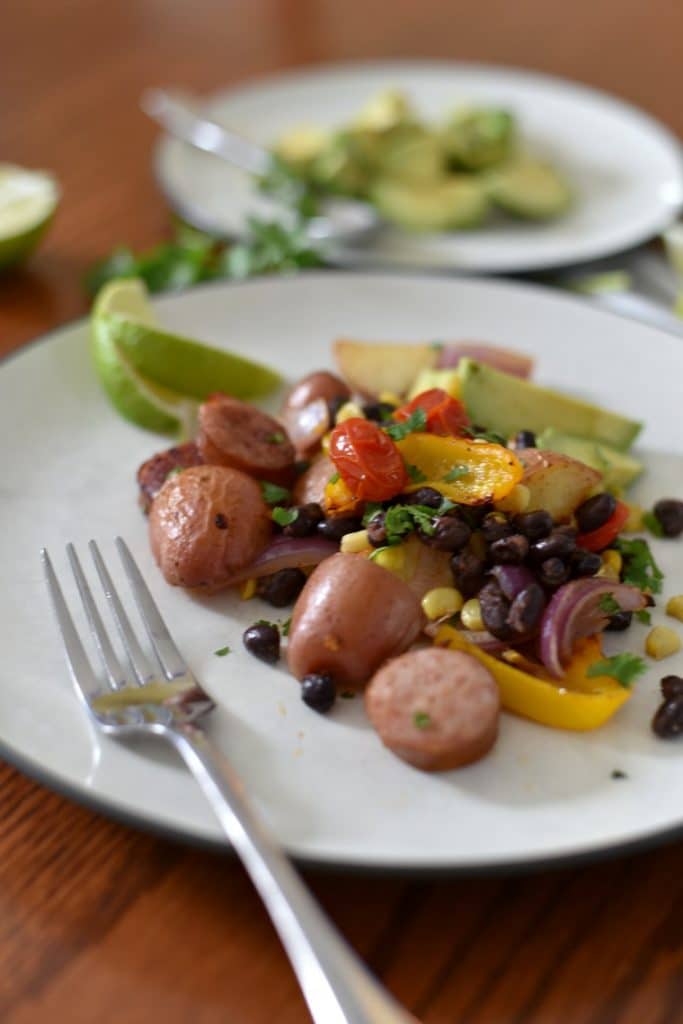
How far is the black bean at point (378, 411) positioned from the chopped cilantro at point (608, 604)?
659mm

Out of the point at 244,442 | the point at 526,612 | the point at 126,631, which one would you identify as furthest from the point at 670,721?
the point at 244,442

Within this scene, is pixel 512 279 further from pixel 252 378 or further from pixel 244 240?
pixel 252 378

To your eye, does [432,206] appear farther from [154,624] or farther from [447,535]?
[154,624]

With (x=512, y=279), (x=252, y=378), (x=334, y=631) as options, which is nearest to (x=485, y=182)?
(x=512, y=279)

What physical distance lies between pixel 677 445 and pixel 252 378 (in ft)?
3.47

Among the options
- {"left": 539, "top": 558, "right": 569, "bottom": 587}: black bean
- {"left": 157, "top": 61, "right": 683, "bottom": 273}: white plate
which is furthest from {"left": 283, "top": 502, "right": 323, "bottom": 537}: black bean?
{"left": 157, "top": 61, "right": 683, "bottom": 273}: white plate

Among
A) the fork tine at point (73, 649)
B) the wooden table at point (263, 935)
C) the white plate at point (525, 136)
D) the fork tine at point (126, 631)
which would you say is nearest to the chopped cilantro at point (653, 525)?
the wooden table at point (263, 935)

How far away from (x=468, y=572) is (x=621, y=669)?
1.08 feet

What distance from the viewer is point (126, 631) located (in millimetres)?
1921

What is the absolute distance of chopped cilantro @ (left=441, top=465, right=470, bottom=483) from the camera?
2.13 meters

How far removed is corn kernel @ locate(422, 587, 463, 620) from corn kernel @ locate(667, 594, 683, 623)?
1.32 feet

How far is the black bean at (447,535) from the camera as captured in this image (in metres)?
2.00

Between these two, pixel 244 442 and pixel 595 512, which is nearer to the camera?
pixel 595 512

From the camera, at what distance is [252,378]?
279 cm
